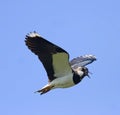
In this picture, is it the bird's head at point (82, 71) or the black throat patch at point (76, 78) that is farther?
the bird's head at point (82, 71)

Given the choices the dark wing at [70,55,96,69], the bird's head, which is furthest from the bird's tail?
the dark wing at [70,55,96,69]

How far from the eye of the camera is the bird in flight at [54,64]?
2711 cm

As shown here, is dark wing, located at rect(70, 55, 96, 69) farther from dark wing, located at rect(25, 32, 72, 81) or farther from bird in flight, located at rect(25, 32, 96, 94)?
dark wing, located at rect(25, 32, 72, 81)

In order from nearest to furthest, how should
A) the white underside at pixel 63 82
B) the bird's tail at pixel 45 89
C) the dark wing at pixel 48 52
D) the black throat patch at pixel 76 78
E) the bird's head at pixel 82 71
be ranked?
1. the dark wing at pixel 48 52
2. the bird's tail at pixel 45 89
3. the white underside at pixel 63 82
4. the black throat patch at pixel 76 78
5. the bird's head at pixel 82 71

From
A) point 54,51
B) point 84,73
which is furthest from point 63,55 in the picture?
point 84,73

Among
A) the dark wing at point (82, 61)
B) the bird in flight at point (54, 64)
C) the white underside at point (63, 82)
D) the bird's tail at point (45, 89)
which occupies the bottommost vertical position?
the bird's tail at point (45, 89)

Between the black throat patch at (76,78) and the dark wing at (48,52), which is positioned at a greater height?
the dark wing at (48,52)

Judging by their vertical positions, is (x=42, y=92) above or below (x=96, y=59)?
below

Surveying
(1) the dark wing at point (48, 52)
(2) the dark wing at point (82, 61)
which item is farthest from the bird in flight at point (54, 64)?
(2) the dark wing at point (82, 61)

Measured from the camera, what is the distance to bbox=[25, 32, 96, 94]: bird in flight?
27109 mm

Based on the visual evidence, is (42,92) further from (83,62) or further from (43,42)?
(83,62)

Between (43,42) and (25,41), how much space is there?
654 millimetres

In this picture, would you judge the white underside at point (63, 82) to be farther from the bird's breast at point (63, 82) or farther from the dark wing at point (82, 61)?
the dark wing at point (82, 61)

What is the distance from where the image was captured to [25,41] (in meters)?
27.4
